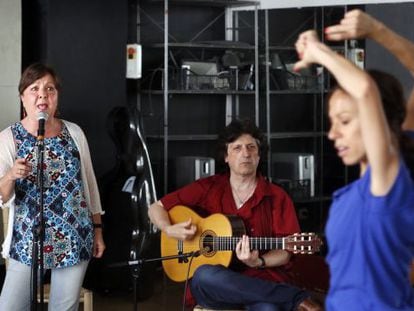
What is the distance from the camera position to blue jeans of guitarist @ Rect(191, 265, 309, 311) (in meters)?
3.18

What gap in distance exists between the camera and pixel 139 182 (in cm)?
464

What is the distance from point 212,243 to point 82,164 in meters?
0.68

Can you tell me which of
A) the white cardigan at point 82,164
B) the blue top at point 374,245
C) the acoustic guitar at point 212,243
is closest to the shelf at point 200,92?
the acoustic guitar at point 212,243

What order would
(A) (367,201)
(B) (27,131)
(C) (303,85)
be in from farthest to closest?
(C) (303,85)
(B) (27,131)
(A) (367,201)

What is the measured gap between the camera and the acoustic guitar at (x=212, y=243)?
3260mm

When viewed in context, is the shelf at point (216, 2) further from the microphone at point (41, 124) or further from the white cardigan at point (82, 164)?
the microphone at point (41, 124)

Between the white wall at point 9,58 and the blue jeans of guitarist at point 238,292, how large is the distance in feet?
6.77

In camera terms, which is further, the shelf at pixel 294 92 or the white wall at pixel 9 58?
the shelf at pixel 294 92

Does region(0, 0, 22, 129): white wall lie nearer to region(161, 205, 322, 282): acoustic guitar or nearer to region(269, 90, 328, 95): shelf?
region(161, 205, 322, 282): acoustic guitar

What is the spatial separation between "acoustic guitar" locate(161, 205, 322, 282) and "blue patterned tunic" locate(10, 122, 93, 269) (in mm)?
461

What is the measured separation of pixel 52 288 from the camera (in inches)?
126

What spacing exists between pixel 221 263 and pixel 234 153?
50cm

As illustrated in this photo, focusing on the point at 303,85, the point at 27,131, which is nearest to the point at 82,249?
the point at 27,131

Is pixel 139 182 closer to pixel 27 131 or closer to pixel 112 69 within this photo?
pixel 112 69
